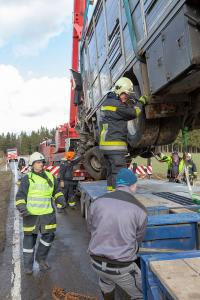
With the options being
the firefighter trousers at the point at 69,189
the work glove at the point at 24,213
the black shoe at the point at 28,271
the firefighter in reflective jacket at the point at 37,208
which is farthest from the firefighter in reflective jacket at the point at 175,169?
the black shoe at the point at 28,271

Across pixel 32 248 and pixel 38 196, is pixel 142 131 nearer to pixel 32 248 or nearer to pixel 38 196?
pixel 38 196

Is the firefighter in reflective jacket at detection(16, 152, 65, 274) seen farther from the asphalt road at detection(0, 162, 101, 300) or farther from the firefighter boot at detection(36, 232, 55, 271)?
the asphalt road at detection(0, 162, 101, 300)

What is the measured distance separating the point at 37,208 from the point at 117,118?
1.72m

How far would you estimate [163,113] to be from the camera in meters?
5.40

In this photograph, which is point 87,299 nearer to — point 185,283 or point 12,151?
point 185,283

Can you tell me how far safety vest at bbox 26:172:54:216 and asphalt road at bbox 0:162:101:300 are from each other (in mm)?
831

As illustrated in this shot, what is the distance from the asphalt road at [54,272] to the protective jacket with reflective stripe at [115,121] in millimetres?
1787

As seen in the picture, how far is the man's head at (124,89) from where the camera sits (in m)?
5.34

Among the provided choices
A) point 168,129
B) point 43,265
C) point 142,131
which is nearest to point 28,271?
point 43,265

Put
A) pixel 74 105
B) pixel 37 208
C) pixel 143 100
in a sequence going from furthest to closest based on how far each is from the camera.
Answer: pixel 74 105
pixel 37 208
pixel 143 100

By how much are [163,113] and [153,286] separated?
2.95 m

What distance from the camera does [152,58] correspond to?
4543 millimetres

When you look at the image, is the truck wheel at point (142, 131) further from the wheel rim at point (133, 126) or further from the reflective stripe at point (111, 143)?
the reflective stripe at point (111, 143)

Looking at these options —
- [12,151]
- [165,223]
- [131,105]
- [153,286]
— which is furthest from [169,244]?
[12,151]
